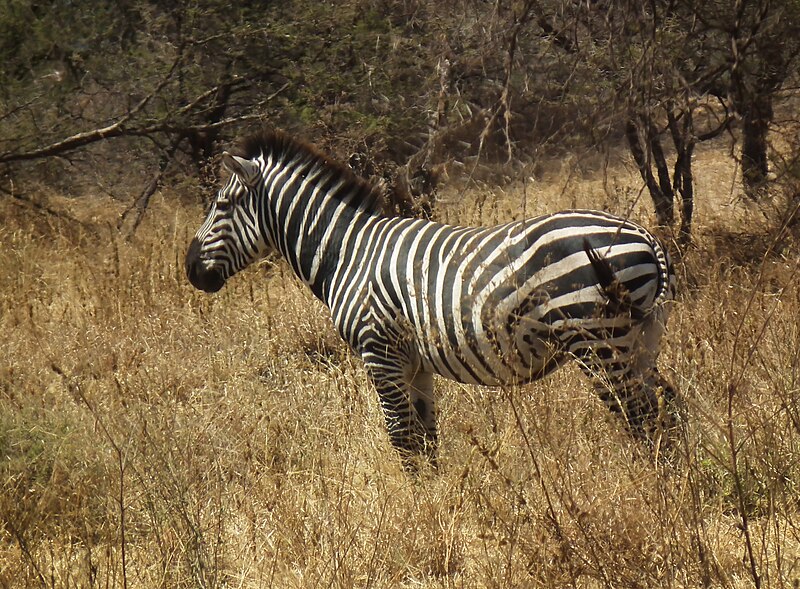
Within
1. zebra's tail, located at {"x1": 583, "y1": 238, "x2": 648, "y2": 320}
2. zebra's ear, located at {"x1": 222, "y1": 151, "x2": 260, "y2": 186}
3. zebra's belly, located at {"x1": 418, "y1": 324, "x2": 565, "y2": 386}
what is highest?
zebra's ear, located at {"x1": 222, "y1": 151, "x2": 260, "y2": 186}

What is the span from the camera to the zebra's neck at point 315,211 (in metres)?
4.92

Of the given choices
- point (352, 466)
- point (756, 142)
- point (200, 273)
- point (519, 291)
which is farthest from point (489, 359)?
point (756, 142)

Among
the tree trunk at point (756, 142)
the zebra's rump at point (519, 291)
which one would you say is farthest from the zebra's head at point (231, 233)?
the tree trunk at point (756, 142)

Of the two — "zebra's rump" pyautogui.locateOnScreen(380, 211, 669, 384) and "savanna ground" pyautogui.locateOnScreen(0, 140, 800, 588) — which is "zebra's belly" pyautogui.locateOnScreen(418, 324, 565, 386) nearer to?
"zebra's rump" pyautogui.locateOnScreen(380, 211, 669, 384)

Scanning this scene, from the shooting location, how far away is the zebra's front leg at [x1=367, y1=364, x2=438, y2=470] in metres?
4.45

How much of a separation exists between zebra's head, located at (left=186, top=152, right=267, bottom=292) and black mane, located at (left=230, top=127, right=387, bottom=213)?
0.10 meters

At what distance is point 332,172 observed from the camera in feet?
16.6

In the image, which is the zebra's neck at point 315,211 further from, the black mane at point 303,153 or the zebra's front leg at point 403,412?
the zebra's front leg at point 403,412

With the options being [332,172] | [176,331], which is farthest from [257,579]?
[176,331]

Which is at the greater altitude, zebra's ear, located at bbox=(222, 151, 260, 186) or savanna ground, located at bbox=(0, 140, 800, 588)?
zebra's ear, located at bbox=(222, 151, 260, 186)

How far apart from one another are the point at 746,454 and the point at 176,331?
428 cm

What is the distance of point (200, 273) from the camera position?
5.56 metres

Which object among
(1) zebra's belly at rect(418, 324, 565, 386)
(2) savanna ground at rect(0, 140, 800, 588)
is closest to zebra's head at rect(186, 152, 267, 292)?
(2) savanna ground at rect(0, 140, 800, 588)

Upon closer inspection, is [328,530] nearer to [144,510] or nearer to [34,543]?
[144,510]
